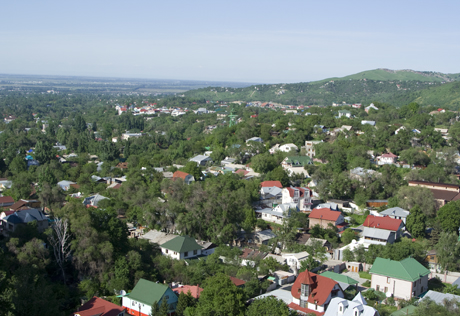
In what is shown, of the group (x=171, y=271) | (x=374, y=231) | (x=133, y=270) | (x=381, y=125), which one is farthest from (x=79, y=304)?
(x=381, y=125)

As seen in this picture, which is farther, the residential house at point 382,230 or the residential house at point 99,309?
the residential house at point 382,230

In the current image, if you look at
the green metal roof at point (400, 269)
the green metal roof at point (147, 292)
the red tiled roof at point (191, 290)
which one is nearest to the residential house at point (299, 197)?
the green metal roof at point (400, 269)

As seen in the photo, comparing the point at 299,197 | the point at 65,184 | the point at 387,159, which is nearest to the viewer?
the point at 299,197

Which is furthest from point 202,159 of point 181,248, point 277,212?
point 181,248

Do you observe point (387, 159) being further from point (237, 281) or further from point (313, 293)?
point (237, 281)

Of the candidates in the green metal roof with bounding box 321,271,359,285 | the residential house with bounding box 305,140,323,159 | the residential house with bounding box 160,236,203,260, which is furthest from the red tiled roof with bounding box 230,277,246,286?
the residential house with bounding box 305,140,323,159

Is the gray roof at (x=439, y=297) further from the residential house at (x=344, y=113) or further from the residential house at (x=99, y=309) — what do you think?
the residential house at (x=344, y=113)

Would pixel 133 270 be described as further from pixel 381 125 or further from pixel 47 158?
pixel 381 125
